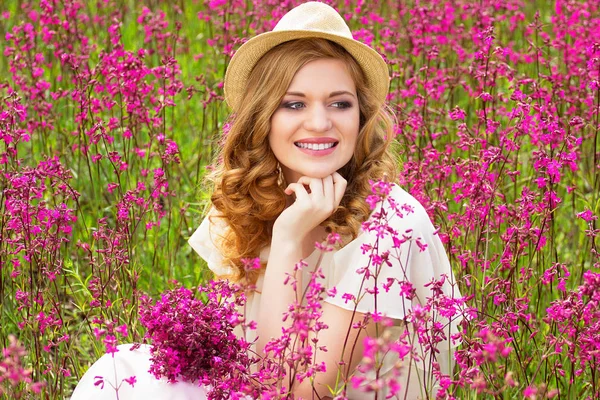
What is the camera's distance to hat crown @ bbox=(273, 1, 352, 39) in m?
3.28

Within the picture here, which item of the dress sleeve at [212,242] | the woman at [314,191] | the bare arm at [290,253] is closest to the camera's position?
the woman at [314,191]

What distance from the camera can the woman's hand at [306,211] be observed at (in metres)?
3.15

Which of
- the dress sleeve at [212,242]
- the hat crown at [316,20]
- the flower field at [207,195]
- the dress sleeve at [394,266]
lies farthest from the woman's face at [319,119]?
the dress sleeve at [212,242]

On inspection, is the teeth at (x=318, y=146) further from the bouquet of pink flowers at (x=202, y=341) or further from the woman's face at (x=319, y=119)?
the bouquet of pink flowers at (x=202, y=341)

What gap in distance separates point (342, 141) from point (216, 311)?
0.97 m

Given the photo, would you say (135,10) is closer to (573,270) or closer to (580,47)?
(580,47)

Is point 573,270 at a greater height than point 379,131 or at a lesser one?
lesser

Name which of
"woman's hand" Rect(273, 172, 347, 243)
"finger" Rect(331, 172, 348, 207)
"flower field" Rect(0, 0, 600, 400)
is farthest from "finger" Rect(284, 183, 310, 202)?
"flower field" Rect(0, 0, 600, 400)

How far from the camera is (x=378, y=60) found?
11.1ft

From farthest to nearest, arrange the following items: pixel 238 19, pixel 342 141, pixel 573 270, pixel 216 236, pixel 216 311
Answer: pixel 238 19 < pixel 573 270 < pixel 216 236 < pixel 342 141 < pixel 216 311

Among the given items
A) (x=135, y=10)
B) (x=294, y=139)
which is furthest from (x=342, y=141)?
(x=135, y=10)

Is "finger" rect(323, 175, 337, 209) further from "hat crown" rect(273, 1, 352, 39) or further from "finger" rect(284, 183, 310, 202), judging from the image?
"hat crown" rect(273, 1, 352, 39)

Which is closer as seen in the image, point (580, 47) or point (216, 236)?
point (216, 236)

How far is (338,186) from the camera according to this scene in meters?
3.23
